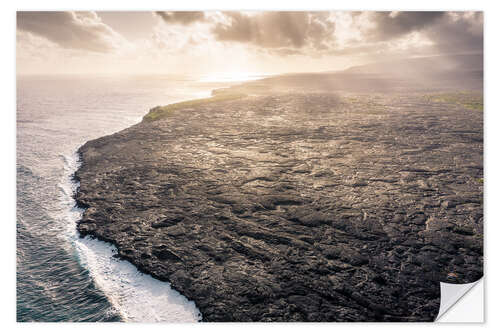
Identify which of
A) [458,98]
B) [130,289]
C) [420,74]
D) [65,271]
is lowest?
[130,289]

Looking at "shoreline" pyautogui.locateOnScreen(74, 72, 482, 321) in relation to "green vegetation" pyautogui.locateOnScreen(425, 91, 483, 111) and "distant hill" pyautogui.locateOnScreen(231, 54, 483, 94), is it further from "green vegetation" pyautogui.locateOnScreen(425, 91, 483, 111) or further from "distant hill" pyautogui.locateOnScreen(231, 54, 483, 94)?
"distant hill" pyautogui.locateOnScreen(231, 54, 483, 94)

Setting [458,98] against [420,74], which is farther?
[420,74]

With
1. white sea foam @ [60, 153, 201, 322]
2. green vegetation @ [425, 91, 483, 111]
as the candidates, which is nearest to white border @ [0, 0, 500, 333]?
white sea foam @ [60, 153, 201, 322]

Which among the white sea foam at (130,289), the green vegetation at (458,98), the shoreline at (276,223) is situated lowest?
the white sea foam at (130,289)

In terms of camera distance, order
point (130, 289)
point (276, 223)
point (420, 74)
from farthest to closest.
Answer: point (420, 74) → point (276, 223) → point (130, 289)

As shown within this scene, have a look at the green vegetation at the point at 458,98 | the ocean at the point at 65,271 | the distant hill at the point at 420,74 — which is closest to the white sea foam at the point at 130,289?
the ocean at the point at 65,271

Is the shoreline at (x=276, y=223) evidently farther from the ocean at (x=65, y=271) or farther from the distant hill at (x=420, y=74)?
the distant hill at (x=420, y=74)

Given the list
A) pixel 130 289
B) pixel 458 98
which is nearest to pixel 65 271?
pixel 130 289
